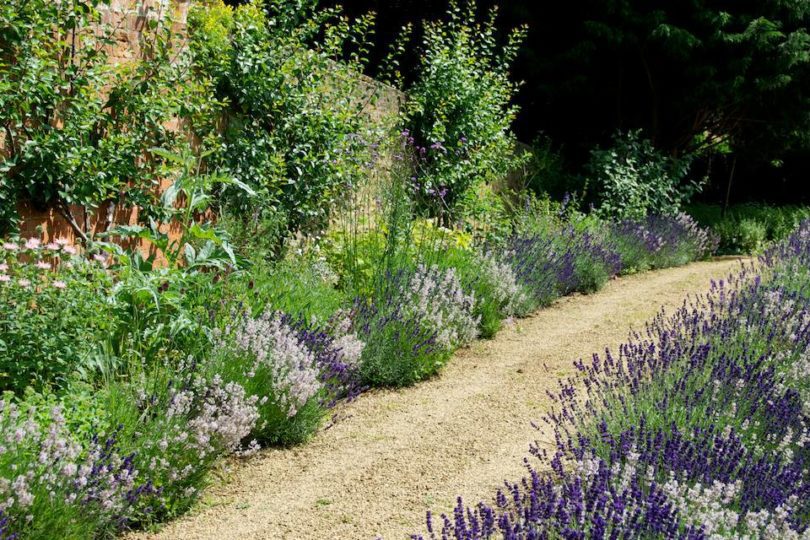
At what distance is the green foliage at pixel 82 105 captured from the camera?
4.59 meters

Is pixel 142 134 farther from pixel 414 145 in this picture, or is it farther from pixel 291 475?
pixel 414 145

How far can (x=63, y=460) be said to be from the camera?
2871 millimetres

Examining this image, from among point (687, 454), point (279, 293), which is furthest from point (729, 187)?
point (687, 454)

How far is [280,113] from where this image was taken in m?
6.66

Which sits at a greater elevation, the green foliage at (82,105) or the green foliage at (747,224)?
the green foliage at (82,105)

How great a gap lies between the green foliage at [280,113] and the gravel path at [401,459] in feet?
6.36

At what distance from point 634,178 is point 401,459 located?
29.1ft

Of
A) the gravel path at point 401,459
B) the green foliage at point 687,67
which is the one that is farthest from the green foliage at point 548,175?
the gravel path at point 401,459

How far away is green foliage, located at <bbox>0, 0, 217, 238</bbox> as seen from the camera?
459 cm

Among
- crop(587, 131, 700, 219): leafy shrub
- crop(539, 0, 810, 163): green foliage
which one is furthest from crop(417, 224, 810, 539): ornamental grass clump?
crop(539, 0, 810, 163): green foliage

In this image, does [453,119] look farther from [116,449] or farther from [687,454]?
[116,449]

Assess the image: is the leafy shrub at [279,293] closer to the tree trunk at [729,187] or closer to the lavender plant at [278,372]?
the lavender plant at [278,372]

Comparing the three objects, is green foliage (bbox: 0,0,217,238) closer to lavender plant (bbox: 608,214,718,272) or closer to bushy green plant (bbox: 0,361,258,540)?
bushy green plant (bbox: 0,361,258,540)

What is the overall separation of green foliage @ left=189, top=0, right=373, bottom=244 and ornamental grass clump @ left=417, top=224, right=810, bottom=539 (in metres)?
2.94
